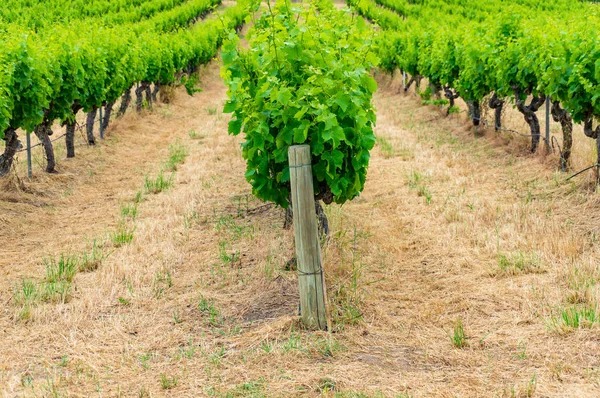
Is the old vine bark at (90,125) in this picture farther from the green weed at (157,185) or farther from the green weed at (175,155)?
the green weed at (157,185)

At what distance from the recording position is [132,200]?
916cm

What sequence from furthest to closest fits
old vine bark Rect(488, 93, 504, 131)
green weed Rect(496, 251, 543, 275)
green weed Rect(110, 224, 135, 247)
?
old vine bark Rect(488, 93, 504, 131) → green weed Rect(110, 224, 135, 247) → green weed Rect(496, 251, 543, 275)

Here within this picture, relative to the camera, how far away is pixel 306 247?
4820 millimetres

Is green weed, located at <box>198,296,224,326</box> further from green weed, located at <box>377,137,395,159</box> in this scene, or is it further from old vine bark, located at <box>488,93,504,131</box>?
old vine bark, located at <box>488,93,504,131</box>

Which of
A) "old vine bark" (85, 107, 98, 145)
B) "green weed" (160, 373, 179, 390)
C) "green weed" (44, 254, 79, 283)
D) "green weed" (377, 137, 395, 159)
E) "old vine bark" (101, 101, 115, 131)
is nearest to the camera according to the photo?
"green weed" (160, 373, 179, 390)

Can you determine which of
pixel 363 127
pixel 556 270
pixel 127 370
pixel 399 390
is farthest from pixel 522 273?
pixel 127 370

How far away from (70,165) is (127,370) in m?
7.57

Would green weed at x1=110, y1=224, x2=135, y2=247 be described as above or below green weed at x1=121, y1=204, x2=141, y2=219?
above

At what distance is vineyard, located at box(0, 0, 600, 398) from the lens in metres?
4.30

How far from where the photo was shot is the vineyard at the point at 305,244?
169 inches

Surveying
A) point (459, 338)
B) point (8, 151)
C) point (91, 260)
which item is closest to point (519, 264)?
point (459, 338)

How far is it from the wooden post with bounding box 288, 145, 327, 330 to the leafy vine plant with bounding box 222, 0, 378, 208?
236 mm

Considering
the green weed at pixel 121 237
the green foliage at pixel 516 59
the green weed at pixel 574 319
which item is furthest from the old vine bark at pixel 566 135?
the green weed at pixel 121 237

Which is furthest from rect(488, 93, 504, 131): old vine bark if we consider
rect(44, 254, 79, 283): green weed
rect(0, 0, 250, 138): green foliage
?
rect(44, 254, 79, 283): green weed
